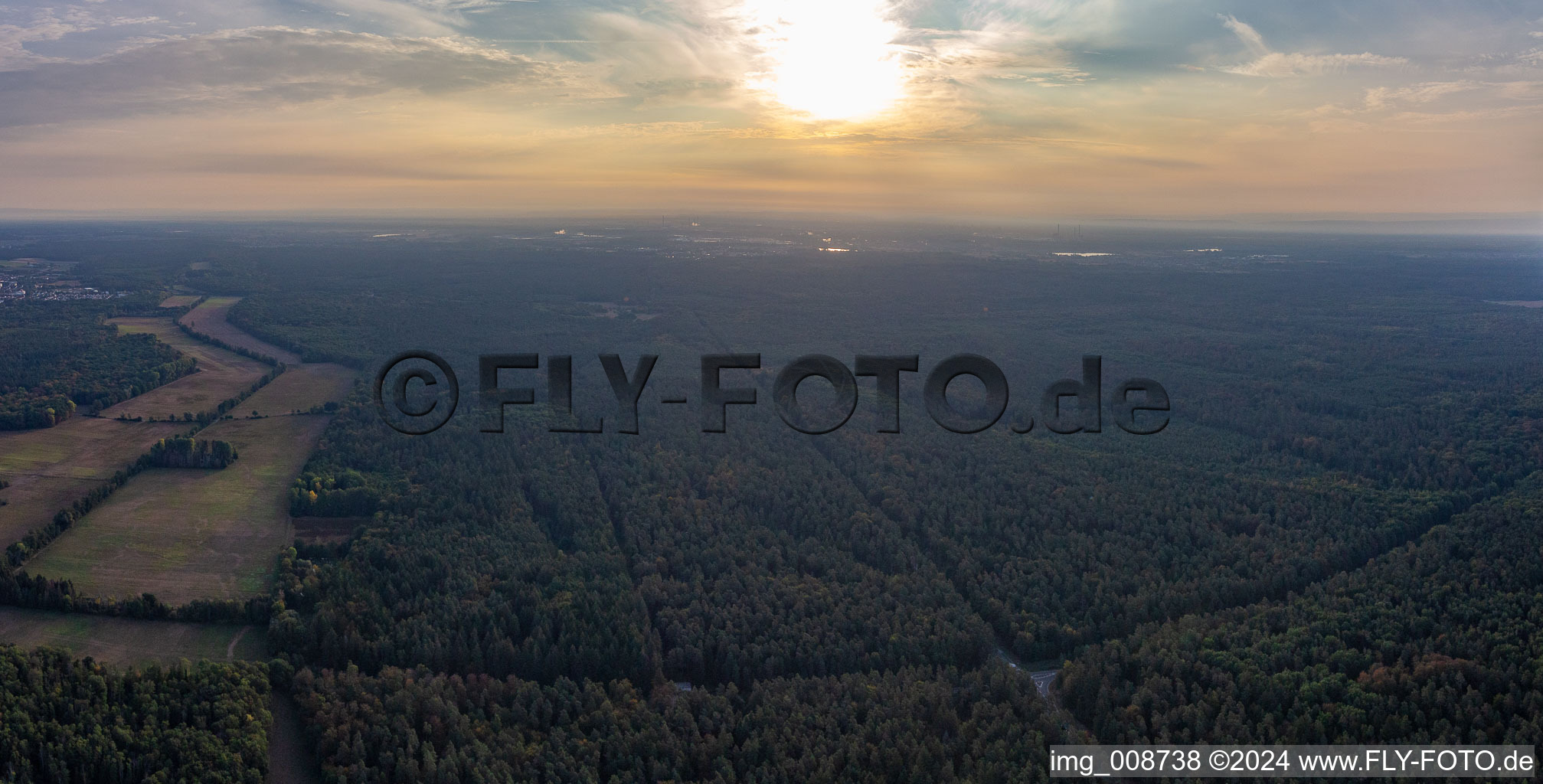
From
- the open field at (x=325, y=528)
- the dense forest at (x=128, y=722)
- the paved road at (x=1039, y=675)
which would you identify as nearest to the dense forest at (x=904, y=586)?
the paved road at (x=1039, y=675)

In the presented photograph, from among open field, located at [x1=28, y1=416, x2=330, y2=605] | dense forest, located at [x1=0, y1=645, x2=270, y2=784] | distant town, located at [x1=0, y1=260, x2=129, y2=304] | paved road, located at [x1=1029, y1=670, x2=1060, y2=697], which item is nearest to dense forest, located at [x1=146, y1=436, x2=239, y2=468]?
open field, located at [x1=28, y1=416, x2=330, y2=605]

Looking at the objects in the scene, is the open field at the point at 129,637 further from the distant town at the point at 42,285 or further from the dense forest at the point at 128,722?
the distant town at the point at 42,285

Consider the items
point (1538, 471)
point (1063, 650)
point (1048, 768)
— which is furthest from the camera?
point (1538, 471)

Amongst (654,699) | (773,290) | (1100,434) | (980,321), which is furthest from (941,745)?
(773,290)

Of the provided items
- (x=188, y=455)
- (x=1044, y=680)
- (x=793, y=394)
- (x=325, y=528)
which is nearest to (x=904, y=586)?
(x=1044, y=680)

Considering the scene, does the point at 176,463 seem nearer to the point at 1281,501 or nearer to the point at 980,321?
the point at 1281,501

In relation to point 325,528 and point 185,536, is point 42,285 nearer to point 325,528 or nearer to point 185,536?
point 185,536
